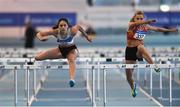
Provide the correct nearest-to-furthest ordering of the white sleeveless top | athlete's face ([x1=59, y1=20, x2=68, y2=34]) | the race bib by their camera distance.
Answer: athlete's face ([x1=59, y1=20, x2=68, y2=34]) < the white sleeveless top < the race bib

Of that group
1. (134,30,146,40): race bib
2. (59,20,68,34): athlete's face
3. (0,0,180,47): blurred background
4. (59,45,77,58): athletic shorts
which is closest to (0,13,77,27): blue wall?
(0,0,180,47): blurred background

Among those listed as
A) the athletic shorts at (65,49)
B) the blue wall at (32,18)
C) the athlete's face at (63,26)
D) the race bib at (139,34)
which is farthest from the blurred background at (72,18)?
the athlete's face at (63,26)

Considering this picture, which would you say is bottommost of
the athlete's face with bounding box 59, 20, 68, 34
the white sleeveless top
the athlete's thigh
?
the athlete's thigh

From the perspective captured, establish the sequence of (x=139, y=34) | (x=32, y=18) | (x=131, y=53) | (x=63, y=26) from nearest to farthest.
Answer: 1. (x=63, y=26)
2. (x=139, y=34)
3. (x=131, y=53)
4. (x=32, y=18)

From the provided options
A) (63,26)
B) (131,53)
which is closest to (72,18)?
(131,53)

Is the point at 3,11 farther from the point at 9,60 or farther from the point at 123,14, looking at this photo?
A: the point at 9,60

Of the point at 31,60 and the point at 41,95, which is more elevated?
the point at 31,60

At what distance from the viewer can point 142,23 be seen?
37.3 ft

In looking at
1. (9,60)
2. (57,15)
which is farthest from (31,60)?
(57,15)

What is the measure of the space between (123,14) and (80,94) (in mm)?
31038

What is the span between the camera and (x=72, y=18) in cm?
4353

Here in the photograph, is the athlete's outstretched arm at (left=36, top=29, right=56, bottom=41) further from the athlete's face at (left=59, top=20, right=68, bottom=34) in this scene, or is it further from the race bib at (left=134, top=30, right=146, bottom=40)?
the race bib at (left=134, top=30, right=146, bottom=40)

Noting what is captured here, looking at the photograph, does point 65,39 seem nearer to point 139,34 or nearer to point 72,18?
point 139,34

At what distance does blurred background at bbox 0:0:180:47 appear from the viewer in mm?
43062
